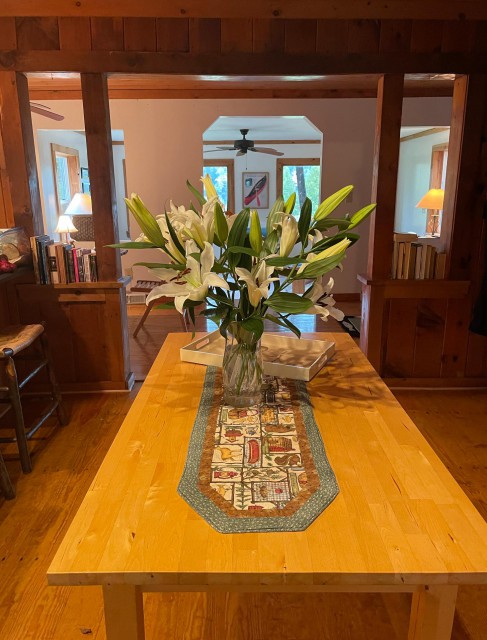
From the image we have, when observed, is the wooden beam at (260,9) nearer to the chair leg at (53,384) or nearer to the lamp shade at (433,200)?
the chair leg at (53,384)

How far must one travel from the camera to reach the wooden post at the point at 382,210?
3.00m

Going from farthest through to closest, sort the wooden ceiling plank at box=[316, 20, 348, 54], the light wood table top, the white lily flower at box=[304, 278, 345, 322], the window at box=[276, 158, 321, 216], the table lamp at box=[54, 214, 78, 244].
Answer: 1. the window at box=[276, 158, 321, 216]
2. the table lamp at box=[54, 214, 78, 244]
3. the wooden ceiling plank at box=[316, 20, 348, 54]
4. the white lily flower at box=[304, 278, 345, 322]
5. the light wood table top

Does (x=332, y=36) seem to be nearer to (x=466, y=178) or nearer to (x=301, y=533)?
(x=466, y=178)

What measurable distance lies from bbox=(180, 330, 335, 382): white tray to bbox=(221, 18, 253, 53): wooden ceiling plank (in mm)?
1784

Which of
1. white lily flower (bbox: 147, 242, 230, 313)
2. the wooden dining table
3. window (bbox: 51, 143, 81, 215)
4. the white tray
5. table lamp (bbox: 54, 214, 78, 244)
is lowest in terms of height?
the wooden dining table

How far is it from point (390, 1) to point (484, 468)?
2549mm

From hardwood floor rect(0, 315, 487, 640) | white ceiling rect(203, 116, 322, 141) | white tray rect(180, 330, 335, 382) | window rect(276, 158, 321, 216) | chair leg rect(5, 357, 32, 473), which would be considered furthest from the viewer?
window rect(276, 158, 321, 216)

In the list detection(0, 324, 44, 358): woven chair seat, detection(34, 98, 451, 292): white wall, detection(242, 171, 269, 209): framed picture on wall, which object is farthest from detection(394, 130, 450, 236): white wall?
detection(0, 324, 44, 358): woven chair seat

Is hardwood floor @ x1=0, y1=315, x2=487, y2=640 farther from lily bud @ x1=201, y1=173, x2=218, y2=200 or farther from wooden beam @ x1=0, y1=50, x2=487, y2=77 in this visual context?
wooden beam @ x1=0, y1=50, x2=487, y2=77

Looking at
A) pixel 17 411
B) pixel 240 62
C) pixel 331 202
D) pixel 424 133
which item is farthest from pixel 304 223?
pixel 424 133

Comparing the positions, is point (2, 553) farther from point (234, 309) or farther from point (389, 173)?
point (389, 173)

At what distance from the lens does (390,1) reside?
9.12 feet

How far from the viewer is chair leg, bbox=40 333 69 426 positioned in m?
2.79

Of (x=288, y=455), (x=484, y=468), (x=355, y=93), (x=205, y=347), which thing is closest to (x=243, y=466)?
(x=288, y=455)
